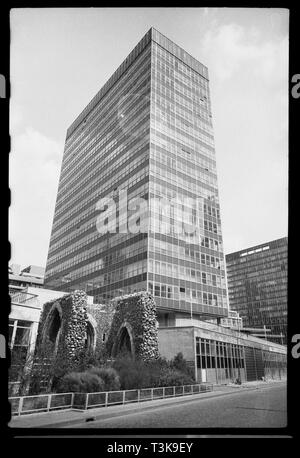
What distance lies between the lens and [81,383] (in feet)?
49.2

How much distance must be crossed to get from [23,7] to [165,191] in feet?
147

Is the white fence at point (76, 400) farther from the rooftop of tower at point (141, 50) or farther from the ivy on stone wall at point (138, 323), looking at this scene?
the rooftop of tower at point (141, 50)

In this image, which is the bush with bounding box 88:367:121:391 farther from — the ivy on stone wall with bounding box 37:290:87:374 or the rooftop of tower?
the rooftop of tower

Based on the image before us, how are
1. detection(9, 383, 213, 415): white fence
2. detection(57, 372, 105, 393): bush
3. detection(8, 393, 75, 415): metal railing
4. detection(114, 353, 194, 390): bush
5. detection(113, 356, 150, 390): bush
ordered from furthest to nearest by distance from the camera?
detection(114, 353, 194, 390): bush
detection(113, 356, 150, 390): bush
detection(57, 372, 105, 393): bush
detection(9, 383, 213, 415): white fence
detection(8, 393, 75, 415): metal railing

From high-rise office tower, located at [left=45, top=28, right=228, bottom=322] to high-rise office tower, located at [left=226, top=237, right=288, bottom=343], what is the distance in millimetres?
83142

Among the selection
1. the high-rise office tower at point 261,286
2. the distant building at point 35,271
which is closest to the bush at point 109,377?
the distant building at point 35,271

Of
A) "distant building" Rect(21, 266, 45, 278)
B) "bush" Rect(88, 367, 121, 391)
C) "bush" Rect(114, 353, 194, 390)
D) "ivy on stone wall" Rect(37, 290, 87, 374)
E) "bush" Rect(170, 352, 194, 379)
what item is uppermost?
"distant building" Rect(21, 266, 45, 278)

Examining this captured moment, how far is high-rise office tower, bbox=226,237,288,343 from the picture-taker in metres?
129

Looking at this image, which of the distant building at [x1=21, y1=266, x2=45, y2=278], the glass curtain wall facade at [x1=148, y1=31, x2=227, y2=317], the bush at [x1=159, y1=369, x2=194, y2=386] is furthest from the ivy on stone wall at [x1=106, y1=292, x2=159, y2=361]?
the distant building at [x1=21, y1=266, x2=45, y2=278]

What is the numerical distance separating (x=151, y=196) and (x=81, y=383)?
114 ft

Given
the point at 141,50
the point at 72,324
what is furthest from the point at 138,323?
the point at 141,50

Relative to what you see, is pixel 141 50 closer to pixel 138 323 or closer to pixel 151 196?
pixel 151 196
